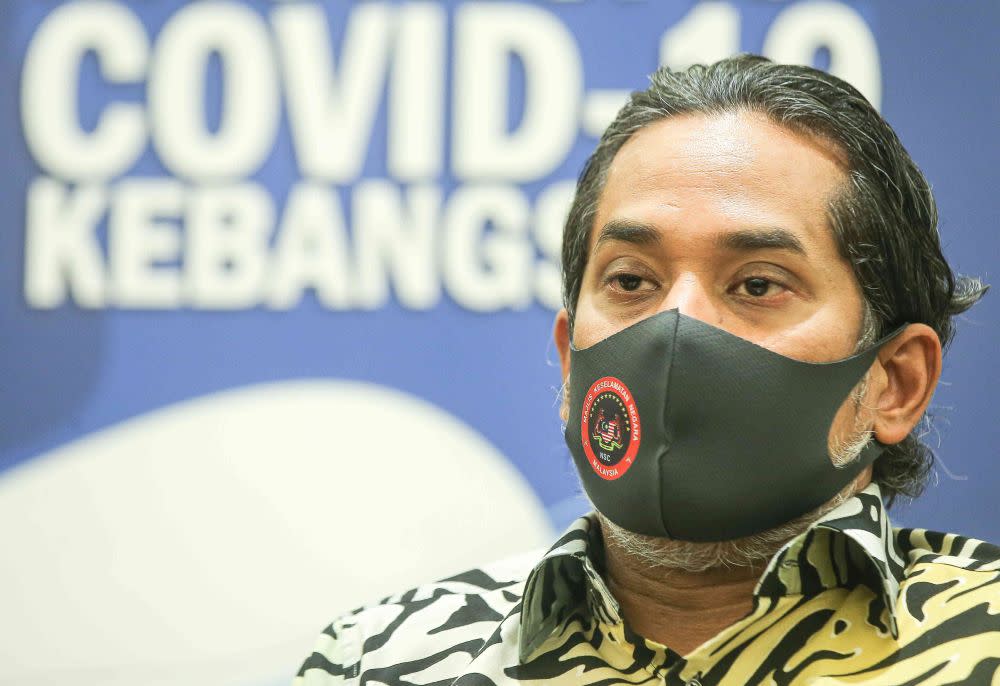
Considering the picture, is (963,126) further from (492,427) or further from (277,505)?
(277,505)

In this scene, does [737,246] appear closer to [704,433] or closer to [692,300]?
[692,300]

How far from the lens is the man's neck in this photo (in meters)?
1.49

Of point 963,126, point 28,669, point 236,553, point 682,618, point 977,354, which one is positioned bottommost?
point 28,669

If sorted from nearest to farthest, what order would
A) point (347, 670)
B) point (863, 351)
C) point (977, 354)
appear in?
point (863, 351) < point (347, 670) < point (977, 354)

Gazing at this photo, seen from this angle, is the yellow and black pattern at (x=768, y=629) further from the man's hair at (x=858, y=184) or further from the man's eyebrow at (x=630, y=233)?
the man's eyebrow at (x=630, y=233)

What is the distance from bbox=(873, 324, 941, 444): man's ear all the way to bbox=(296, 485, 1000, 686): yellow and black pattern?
109 mm

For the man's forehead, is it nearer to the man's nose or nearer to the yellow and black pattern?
the man's nose

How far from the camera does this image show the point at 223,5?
2438mm

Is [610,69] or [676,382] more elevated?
[610,69]

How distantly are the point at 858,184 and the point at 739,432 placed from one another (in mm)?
404

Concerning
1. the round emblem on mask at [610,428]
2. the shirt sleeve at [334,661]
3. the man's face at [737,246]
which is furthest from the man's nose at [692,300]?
the shirt sleeve at [334,661]

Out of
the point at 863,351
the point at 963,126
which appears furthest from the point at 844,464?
the point at 963,126

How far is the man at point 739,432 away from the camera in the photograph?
135 cm

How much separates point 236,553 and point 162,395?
0.35 metres
